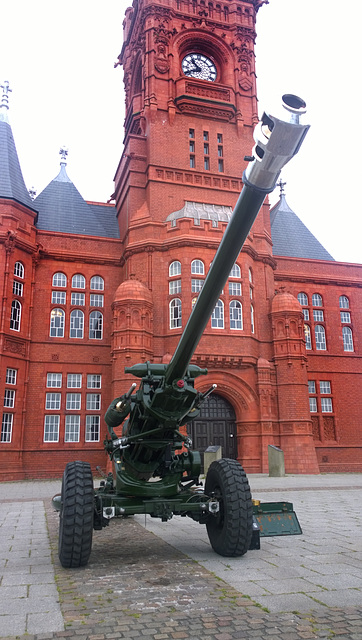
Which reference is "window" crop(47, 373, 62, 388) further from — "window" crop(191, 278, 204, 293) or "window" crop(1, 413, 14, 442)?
"window" crop(191, 278, 204, 293)

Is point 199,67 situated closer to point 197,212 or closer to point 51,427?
point 197,212

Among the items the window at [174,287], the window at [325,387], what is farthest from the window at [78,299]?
the window at [325,387]

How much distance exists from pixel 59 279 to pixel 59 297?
3.07ft

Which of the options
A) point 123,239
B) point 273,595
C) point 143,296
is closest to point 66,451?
point 143,296

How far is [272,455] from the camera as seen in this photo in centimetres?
1953

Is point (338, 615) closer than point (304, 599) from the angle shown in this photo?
Yes

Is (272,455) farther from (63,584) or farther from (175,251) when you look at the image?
(63,584)

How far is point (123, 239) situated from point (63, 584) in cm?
2139

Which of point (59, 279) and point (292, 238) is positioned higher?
point (292, 238)

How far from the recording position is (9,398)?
21.0m

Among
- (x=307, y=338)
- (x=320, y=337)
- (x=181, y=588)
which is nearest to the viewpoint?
(x=181, y=588)

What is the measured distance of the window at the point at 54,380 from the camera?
22359 mm

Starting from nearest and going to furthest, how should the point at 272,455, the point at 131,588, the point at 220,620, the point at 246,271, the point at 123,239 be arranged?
the point at 220,620, the point at 131,588, the point at 272,455, the point at 246,271, the point at 123,239

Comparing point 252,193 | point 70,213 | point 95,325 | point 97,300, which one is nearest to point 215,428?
point 95,325
